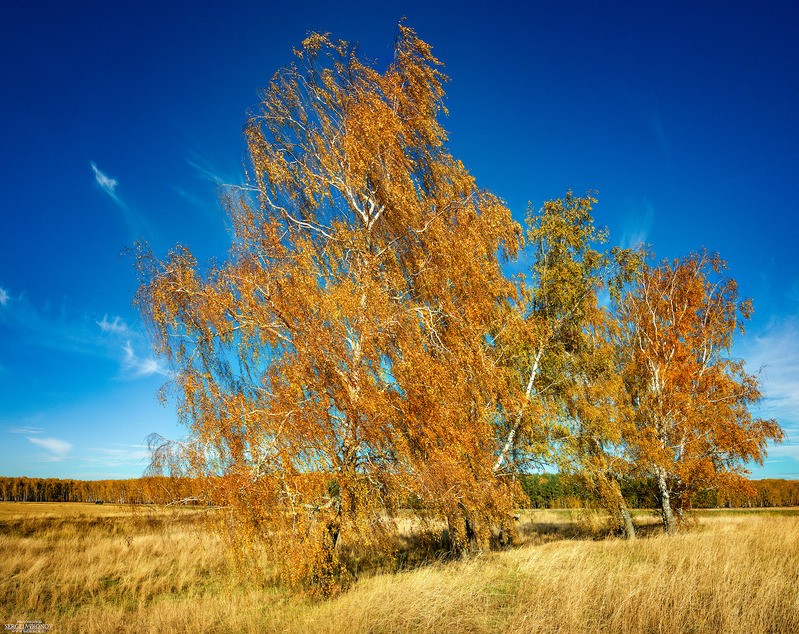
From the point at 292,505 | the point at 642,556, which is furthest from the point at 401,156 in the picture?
the point at 642,556

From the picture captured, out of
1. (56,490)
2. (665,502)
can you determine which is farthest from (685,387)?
(56,490)

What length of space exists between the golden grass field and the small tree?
11.3 ft

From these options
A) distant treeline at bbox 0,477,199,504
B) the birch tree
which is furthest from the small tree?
distant treeline at bbox 0,477,199,504

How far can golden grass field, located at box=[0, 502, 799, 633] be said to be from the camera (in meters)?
4.70

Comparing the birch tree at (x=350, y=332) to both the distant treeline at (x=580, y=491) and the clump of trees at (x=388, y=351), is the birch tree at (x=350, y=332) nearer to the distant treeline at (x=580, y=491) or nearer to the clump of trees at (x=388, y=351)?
the clump of trees at (x=388, y=351)

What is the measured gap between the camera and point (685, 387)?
1437cm

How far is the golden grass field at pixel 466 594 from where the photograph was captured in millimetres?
4695

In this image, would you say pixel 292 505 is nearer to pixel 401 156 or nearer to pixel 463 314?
pixel 463 314

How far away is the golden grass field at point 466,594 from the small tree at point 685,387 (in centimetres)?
343

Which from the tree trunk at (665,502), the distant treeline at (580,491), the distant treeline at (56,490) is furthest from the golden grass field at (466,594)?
the distant treeline at (56,490)

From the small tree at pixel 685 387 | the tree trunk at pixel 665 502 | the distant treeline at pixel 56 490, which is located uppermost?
the small tree at pixel 685 387

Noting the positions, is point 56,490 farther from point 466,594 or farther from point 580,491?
point 466,594

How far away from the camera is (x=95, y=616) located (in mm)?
6375

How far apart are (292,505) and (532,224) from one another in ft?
32.8
